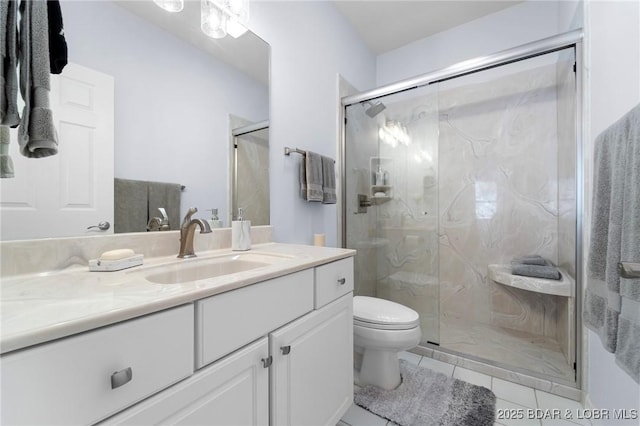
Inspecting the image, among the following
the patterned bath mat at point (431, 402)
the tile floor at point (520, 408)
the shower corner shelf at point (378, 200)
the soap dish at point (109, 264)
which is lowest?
the tile floor at point (520, 408)

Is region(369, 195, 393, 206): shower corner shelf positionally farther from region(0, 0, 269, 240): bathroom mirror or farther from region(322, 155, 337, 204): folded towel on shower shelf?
region(0, 0, 269, 240): bathroom mirror

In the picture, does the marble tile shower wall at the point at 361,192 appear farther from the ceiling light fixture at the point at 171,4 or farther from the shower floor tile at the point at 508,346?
the ceiling light fixture at the point at 171,4

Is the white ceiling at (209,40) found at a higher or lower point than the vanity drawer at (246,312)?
higher

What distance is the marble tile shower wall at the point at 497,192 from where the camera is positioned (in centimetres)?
217

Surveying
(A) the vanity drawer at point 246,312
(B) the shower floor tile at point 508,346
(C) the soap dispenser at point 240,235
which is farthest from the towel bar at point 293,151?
(B) the shower floor tile at point 508,346

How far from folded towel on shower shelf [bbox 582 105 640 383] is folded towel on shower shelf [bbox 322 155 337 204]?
1.28 m

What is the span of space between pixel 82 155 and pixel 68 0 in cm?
48

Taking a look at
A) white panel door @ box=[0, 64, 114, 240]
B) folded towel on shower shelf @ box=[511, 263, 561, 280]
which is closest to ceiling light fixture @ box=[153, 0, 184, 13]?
white panel door @ box=[0, 64, 114, 240]

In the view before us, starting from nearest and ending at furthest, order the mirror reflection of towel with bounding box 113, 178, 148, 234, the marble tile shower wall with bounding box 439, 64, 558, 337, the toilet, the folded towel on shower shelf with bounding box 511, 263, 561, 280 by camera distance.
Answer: the mirror reflection of towel with bounding box 113, 178, 148, 234 → the toilet → the folded towel on shower shelf with bounding box 511, 263, 561, 280 → the marble tile shower wall with bounding box 439, 64, 558, 337

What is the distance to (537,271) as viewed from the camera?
1.96 metres

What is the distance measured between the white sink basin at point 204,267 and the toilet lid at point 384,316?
0.66 meters

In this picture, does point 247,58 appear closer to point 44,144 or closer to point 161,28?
point 161,28

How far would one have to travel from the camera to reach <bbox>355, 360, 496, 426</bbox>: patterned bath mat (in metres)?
1.28

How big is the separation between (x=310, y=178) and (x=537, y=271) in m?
1.80
